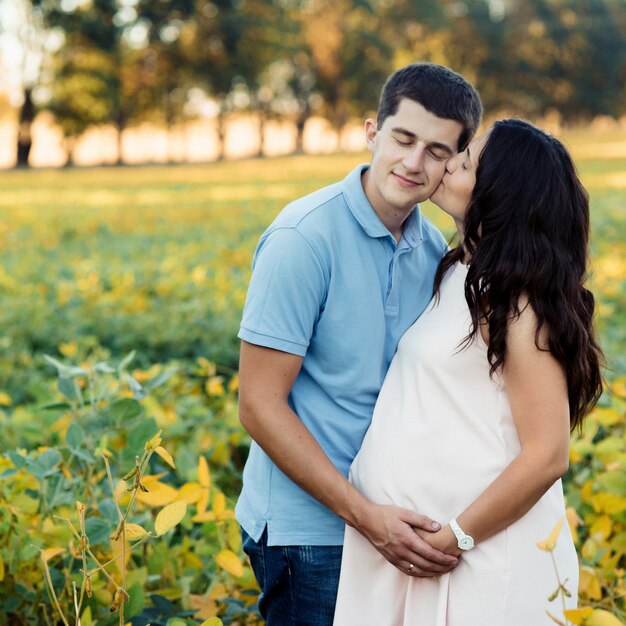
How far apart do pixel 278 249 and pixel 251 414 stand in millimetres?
403

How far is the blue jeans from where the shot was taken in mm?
2252

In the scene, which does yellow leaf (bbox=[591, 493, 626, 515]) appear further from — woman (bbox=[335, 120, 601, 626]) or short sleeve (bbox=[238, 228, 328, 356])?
short sleeve (bbox=[238, 228, 328, 356])

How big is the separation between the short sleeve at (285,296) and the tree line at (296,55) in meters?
46.0

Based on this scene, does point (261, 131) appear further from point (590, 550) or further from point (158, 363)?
point (590, 550)

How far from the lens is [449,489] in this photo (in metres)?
2.08

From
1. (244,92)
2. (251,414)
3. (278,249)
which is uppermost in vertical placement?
(278,249)

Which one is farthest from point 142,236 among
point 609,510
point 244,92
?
point 244,92

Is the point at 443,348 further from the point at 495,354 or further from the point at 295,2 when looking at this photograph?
the point at 295,2

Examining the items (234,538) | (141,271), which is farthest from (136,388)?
(141,271)

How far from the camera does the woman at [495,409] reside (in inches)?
78.8

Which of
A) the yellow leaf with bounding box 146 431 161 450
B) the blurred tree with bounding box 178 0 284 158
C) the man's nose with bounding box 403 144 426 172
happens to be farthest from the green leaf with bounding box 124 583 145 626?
the blurred tree with bounding box 178 0 284 158

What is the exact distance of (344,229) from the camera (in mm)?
2252

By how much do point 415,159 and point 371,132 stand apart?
0.31 metres

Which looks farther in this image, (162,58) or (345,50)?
(345,50)
